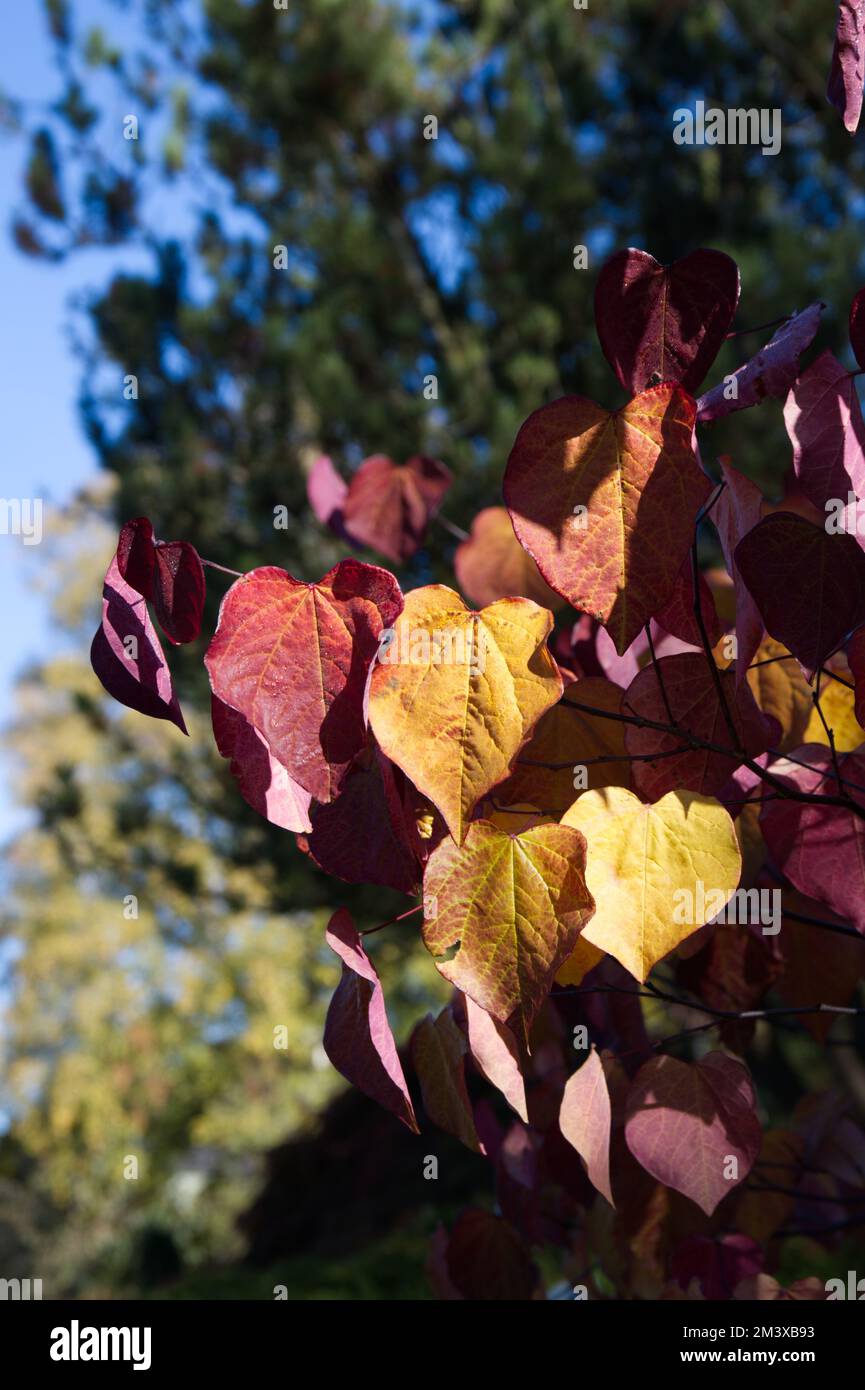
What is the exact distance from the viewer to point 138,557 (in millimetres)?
703

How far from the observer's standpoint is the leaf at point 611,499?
2.10 ft

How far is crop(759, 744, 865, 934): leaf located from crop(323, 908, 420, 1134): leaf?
12.5 inches

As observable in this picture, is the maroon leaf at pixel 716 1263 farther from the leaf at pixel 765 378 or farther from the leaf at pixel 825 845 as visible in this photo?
the leaf at pixel 765 378

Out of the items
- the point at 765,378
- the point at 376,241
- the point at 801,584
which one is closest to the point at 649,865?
the point at 801,584

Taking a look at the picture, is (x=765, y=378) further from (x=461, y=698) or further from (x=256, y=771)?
(x=256, y=771)

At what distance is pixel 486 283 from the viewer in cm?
452

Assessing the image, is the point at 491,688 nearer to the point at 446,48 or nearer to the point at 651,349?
the point at 651,349

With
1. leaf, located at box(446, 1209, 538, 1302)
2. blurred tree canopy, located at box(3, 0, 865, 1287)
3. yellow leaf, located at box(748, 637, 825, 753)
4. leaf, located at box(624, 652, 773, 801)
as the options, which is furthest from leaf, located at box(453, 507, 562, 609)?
blurred tree canopy, located at box(3, 0, 865, 1287)

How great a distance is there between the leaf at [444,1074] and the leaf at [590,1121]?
0.06 metres

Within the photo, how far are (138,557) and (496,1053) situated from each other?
387mm

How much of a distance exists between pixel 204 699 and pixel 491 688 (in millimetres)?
3875

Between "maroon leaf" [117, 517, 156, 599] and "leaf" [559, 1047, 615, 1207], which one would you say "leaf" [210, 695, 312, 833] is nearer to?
"maroon leaf" [117, 517, 156, 599]

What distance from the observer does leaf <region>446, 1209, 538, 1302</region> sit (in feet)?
3.48
